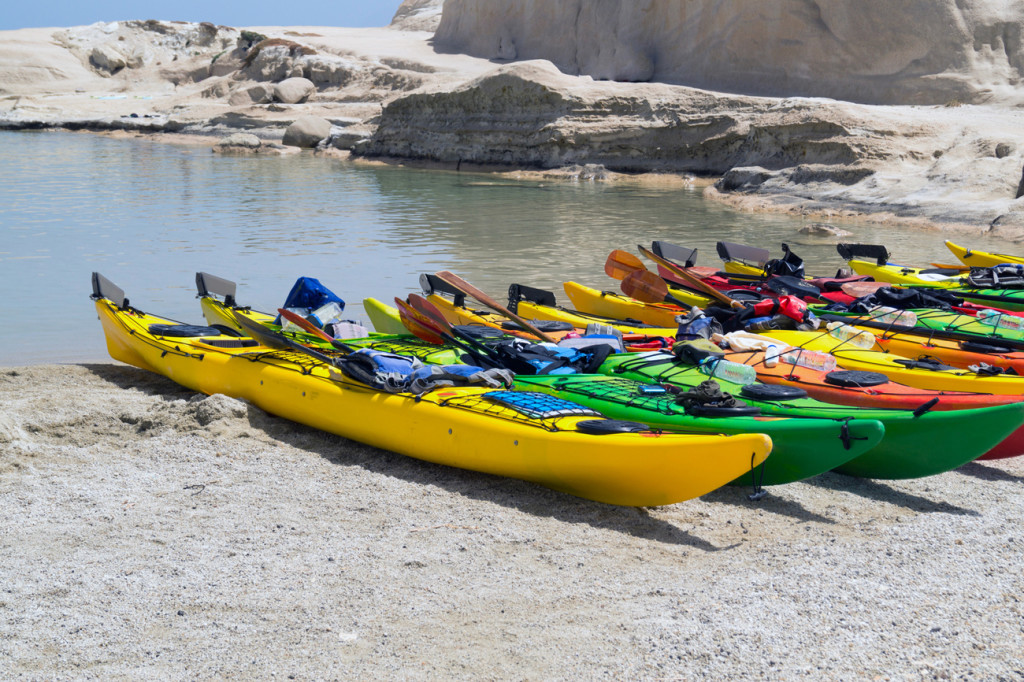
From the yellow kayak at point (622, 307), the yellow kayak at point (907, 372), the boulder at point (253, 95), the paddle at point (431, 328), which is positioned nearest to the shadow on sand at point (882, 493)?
the yellow kayak at point (907, 372)

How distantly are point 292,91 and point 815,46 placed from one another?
65.1 ft

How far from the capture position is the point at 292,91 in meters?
34.4

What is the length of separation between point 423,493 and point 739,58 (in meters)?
24.1

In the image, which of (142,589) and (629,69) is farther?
(629,69)

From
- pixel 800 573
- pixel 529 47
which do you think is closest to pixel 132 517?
pixel 800 573

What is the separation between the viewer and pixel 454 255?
12.0m

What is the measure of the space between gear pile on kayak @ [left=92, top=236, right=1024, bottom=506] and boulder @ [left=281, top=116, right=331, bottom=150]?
23.5 meters

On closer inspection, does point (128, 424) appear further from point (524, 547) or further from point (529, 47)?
point (529, 47)

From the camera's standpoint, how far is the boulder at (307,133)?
96.1ft

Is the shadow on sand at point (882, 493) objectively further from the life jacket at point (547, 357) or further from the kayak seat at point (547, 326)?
the kayak seat at point (547, 326)

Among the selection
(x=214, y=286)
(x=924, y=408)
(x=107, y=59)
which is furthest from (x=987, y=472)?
(x=107, y=59)

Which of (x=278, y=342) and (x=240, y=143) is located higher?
(x=240, y=143)

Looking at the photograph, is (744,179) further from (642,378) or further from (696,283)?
(642,378)

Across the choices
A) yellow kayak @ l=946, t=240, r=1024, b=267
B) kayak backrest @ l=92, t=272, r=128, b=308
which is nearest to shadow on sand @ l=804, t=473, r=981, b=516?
kayak backrest @ l=92, t=272, r=128, b=308
